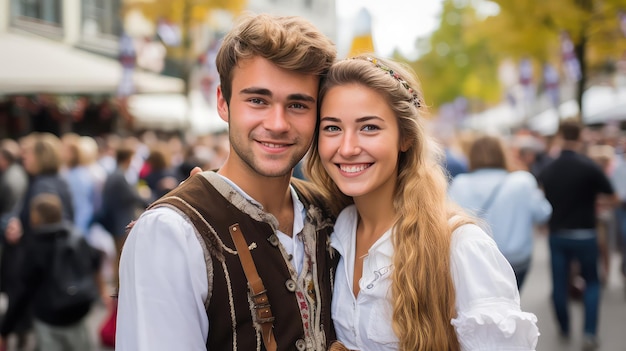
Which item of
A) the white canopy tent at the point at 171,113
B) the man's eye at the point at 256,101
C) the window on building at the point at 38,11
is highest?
the window on building at the point at 38,11

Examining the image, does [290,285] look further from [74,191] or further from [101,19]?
[101,19]

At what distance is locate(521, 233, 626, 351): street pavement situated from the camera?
19.2ft

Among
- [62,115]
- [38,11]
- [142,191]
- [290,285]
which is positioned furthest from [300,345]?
[38,11]

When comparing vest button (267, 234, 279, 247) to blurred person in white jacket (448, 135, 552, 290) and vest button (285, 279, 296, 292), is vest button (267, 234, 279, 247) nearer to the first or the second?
vest button (285, 279, 296, 292)

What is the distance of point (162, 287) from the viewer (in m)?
1.78

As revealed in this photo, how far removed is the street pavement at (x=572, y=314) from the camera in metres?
5.86

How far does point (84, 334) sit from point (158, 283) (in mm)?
3409

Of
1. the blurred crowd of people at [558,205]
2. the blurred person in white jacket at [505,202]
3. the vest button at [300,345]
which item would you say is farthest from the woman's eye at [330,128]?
the blurred person in white jacket at [505,202]

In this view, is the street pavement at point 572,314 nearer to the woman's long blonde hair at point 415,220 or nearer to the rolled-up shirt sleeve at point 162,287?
the woman's long blonde hair at point 415,220

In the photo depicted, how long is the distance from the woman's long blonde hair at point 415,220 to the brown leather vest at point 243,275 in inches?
10.1

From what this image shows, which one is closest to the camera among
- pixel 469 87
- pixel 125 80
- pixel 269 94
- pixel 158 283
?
pixel 158 283

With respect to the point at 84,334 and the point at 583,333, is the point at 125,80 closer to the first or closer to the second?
the point at 84,334

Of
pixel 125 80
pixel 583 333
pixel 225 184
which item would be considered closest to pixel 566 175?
pixel 583 333

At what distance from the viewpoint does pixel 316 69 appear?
2164 mm
